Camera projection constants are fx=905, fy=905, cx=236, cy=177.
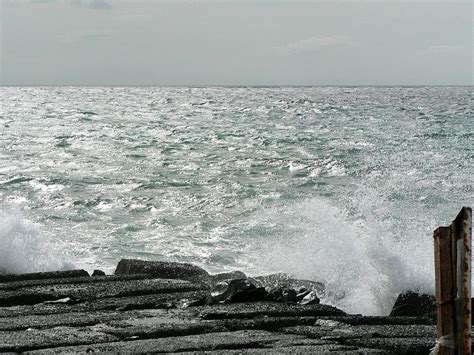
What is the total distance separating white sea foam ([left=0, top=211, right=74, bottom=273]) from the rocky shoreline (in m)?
1.55

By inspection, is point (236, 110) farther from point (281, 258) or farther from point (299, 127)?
point (281, 258)

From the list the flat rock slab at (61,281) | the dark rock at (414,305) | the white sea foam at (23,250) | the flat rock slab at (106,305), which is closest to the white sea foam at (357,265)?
the dark rock at (414,305)

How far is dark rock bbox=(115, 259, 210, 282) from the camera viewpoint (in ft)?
31.5

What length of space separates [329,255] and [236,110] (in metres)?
47.7

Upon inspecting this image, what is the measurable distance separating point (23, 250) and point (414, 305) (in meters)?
5.07

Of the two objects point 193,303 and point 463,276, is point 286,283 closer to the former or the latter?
point 193,303

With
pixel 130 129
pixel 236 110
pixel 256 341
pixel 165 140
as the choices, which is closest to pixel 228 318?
pixel 256 341

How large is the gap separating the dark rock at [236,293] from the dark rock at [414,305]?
1.29 meters

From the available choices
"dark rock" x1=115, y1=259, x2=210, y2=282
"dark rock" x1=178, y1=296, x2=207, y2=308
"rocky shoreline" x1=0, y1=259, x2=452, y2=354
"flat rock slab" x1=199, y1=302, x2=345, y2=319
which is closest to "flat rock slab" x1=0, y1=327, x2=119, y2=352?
"rocky shoreline" x1=0, y1=259, x2=452, y2=354

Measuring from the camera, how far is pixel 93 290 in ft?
27.4

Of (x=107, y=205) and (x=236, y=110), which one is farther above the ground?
(x=236, y=110)

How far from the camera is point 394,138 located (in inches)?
1350

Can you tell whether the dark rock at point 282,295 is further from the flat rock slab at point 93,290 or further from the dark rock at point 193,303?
the flat rock slab at point 93,290

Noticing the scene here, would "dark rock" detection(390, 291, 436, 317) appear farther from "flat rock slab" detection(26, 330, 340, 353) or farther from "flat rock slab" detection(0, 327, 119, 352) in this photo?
"flat rock slab" detection(0, 327, 119, 352)
